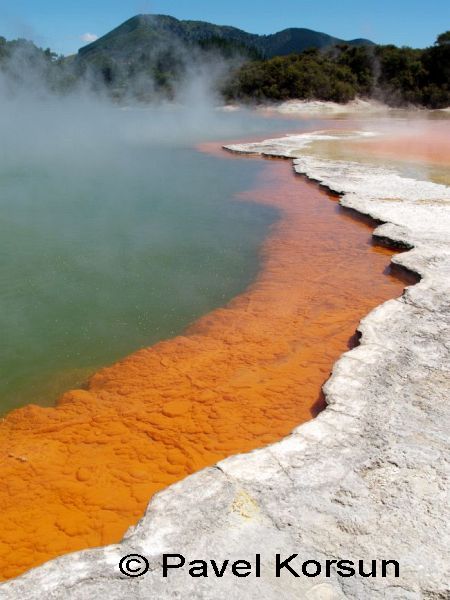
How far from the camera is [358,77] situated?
3900 centimetres

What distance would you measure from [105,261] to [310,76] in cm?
3379

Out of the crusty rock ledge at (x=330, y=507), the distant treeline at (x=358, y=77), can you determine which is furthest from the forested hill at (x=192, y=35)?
the crusty rock ledge at (x=330, y=507)

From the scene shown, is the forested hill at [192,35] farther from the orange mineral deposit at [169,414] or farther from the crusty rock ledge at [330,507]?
the crusty rock ledge at [330,507]

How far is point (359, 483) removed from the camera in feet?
7.27

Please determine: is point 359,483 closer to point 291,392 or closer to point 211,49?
point 291,392

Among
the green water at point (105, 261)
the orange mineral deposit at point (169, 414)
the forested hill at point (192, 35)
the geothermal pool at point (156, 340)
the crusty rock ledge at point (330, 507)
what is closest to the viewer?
the crusty rock ledge at point (330, 507)

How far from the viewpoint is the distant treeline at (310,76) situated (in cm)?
3578

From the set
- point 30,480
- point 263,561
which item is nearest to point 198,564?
point 263,561

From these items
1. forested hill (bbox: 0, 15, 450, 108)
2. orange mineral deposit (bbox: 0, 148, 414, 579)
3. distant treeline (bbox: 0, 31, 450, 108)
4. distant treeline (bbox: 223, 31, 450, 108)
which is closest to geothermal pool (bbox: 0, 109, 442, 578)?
orange mineral deposit (bbox: 0, 148, 414, 579)

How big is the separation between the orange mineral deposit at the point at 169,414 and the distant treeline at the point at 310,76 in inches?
1340

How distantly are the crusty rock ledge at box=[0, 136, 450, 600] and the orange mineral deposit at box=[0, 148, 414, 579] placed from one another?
0.37 meters

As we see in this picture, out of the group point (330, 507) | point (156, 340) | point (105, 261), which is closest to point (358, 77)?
point (105, 261)

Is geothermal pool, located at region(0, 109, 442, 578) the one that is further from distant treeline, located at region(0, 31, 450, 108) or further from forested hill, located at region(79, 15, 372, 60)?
forested hill, located at region(79, 15, 372, 60)

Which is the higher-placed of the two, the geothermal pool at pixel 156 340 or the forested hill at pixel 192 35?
the forested hill at pixel 192 35
